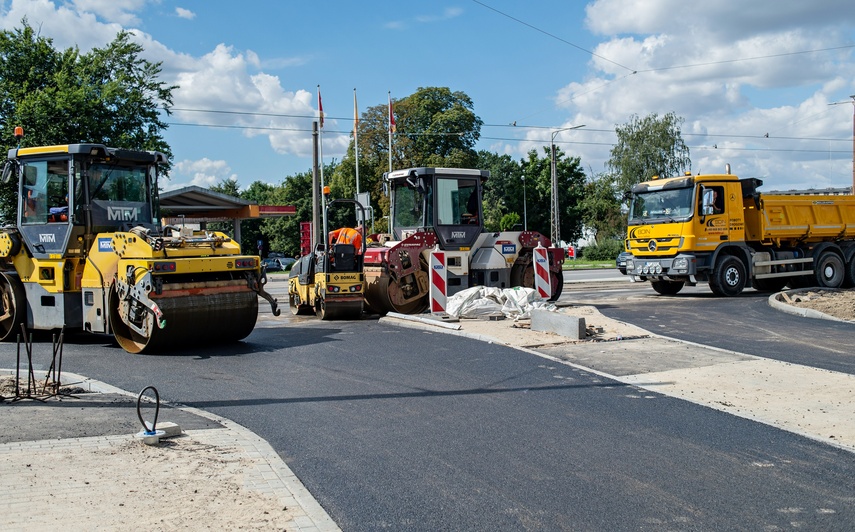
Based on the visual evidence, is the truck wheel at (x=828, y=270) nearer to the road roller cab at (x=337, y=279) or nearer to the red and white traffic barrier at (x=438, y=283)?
the red and white traffic barrier at (x=438, y=283)

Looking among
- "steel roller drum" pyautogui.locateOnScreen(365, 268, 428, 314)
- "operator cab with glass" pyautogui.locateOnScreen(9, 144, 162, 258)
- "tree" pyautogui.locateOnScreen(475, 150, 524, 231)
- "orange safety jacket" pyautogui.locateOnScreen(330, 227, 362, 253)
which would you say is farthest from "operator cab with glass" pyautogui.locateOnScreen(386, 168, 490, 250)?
"tree" pyautogui.locateOnScreen(475, 150, 524, 231)

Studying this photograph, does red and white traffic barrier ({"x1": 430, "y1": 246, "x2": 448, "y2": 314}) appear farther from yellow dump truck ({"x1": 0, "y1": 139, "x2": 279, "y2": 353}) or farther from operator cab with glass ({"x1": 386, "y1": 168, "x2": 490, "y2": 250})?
yellow dump truck ({"x1": 0, "y1": 139, "x2": 279, "y2": 353})

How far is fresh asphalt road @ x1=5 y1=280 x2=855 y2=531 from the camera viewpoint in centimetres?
490

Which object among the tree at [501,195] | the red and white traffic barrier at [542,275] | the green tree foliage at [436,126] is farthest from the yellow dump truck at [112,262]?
the tree at [501,195]

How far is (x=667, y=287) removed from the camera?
22031mm

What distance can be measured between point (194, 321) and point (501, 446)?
249 inches

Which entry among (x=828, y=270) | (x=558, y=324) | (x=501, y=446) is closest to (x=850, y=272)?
(x=828, y=270)

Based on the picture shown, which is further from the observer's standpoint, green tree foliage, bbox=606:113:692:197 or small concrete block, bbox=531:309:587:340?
green tree foliage, bbox=606:113:692:197

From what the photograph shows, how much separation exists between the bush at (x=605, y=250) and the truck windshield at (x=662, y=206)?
37103 millimetres

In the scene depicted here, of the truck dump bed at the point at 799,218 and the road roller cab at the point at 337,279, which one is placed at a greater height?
the truck dump bed at the point at 799,218

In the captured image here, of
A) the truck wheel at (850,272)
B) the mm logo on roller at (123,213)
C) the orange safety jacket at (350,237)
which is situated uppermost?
the mm logo on roller at (123,213)

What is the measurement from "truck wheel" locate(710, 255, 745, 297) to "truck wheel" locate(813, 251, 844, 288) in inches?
117

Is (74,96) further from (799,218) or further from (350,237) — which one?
(799,218)

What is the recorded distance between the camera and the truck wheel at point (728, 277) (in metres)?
20.1
